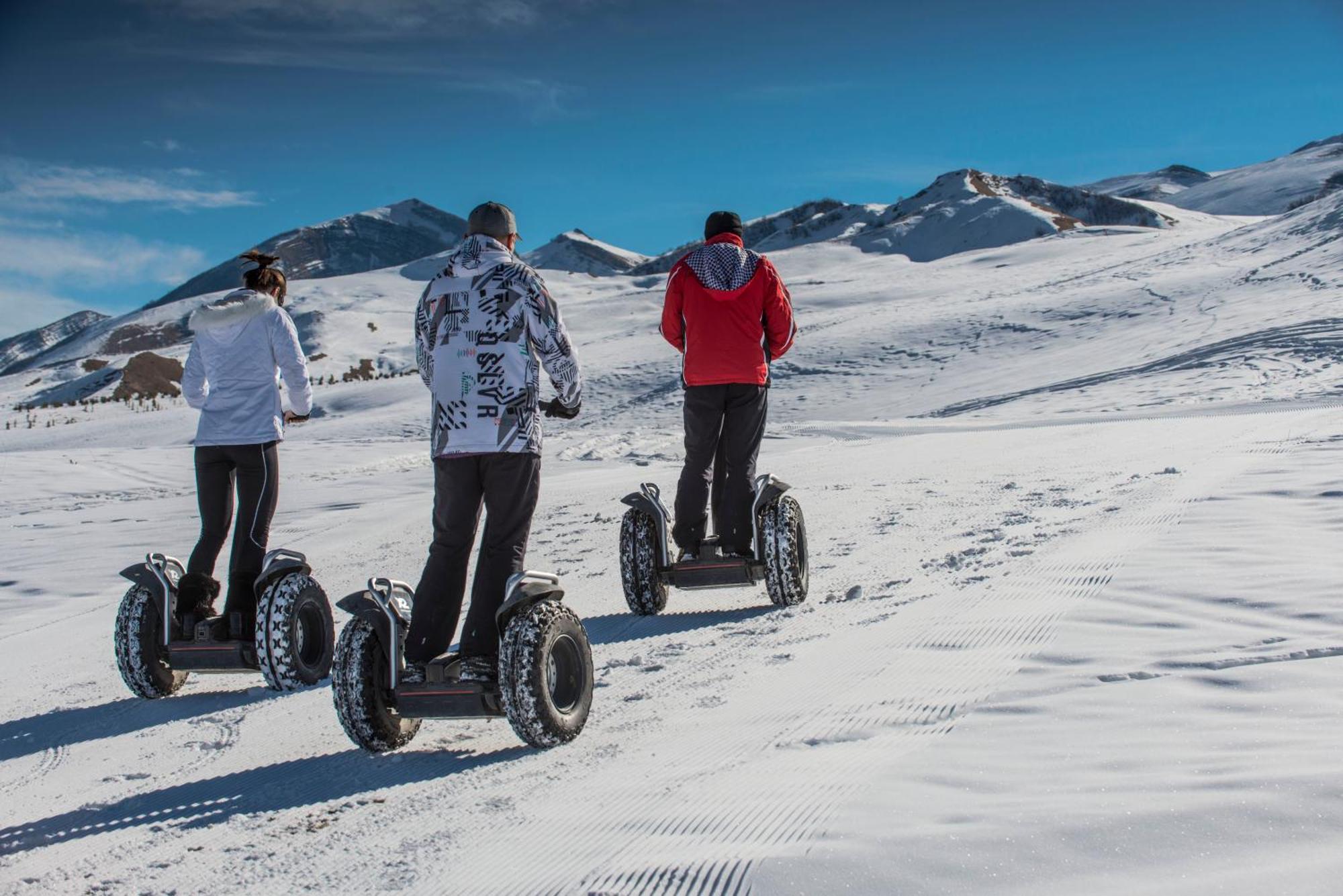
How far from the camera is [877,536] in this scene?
274 inches

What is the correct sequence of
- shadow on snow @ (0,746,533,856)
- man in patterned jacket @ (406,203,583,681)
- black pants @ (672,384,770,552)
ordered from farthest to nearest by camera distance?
black pants @ (672,384,770,552), man in patterned jacket @ (406,203,583,681), shadow on snow @ (0,746,533,856)

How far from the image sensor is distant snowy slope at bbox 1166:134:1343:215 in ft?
360

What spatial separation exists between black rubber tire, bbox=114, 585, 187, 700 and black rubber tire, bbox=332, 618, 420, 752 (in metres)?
1.49

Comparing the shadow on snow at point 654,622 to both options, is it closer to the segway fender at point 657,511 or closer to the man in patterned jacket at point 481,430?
the segway fender at point 657,511

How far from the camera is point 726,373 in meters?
5.25

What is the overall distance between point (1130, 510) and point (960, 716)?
4.16 m

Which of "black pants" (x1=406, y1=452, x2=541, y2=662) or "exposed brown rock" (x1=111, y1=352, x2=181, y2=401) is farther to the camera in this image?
"exposed brown rock" (x1=111, y1=352, x2=181, y2=401)

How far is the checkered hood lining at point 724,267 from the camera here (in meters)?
5.30

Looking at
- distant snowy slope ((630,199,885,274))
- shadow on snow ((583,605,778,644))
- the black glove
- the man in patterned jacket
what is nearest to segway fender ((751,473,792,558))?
shadow on snow ((583,605,778,644))

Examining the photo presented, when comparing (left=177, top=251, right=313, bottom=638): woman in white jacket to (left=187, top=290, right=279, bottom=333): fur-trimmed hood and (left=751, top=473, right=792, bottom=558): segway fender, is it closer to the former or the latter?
(left=187, top=290, right=279, bottom=333): fur-trimmed hood

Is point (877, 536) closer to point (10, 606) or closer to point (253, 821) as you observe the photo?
point (253, 821)

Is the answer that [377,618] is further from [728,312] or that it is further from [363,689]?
[728,312]

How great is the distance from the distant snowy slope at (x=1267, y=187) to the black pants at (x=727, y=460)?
4530 inches

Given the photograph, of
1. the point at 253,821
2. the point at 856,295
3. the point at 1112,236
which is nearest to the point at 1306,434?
the point at 253,821
